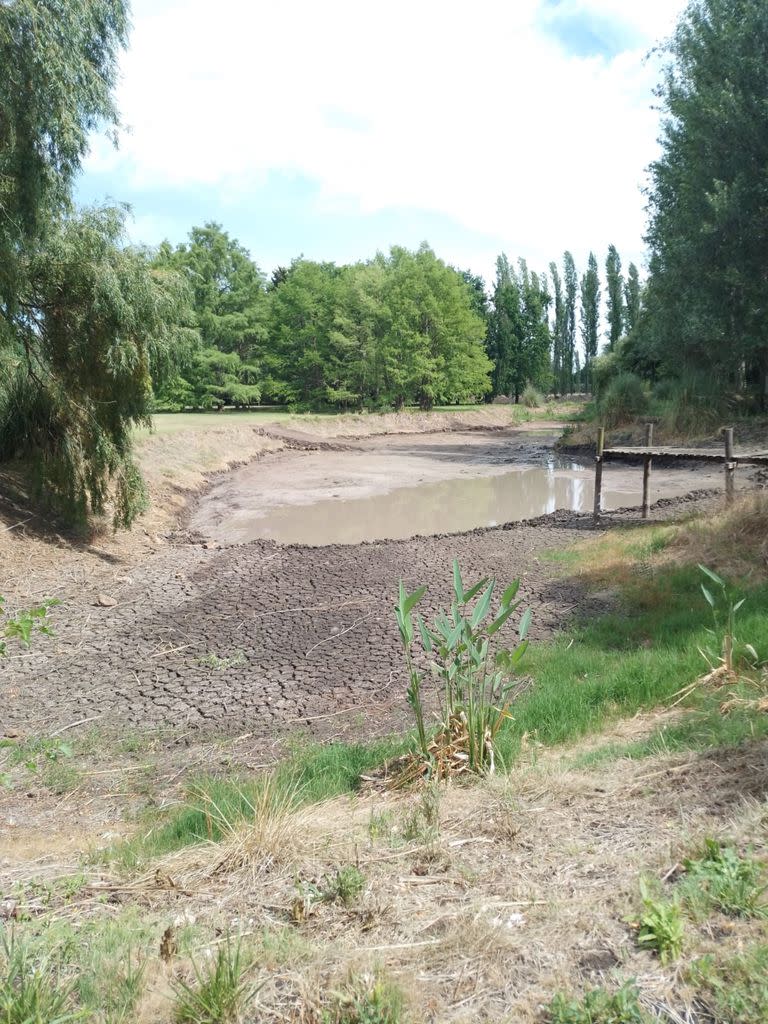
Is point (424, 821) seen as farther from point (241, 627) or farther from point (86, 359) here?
point (86, 359)

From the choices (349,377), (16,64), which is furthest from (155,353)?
(349,377)

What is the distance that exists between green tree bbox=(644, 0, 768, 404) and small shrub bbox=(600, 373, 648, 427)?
3.16 meters

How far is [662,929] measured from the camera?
7.55ft

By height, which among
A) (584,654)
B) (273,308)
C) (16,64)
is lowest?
(584,654)

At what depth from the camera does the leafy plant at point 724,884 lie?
7.89 feet

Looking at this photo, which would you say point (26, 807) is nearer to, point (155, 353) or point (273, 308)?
point (155, 353)

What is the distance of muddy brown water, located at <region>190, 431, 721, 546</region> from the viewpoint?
17703 mm

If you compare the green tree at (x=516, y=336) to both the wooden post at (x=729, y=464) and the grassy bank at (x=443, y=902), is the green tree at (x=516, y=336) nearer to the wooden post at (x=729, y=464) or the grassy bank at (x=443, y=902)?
the wooden post at (x=729, y=464)

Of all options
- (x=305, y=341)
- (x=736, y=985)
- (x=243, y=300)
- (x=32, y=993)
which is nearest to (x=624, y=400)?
(x=305, y=341)

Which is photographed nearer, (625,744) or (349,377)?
(625,744)

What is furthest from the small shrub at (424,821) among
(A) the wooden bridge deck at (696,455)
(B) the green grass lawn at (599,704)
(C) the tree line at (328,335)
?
(C) the tree line at (328,335)

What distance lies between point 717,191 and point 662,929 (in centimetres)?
2495

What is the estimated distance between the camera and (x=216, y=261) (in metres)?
53.7

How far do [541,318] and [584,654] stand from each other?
66469 mm
